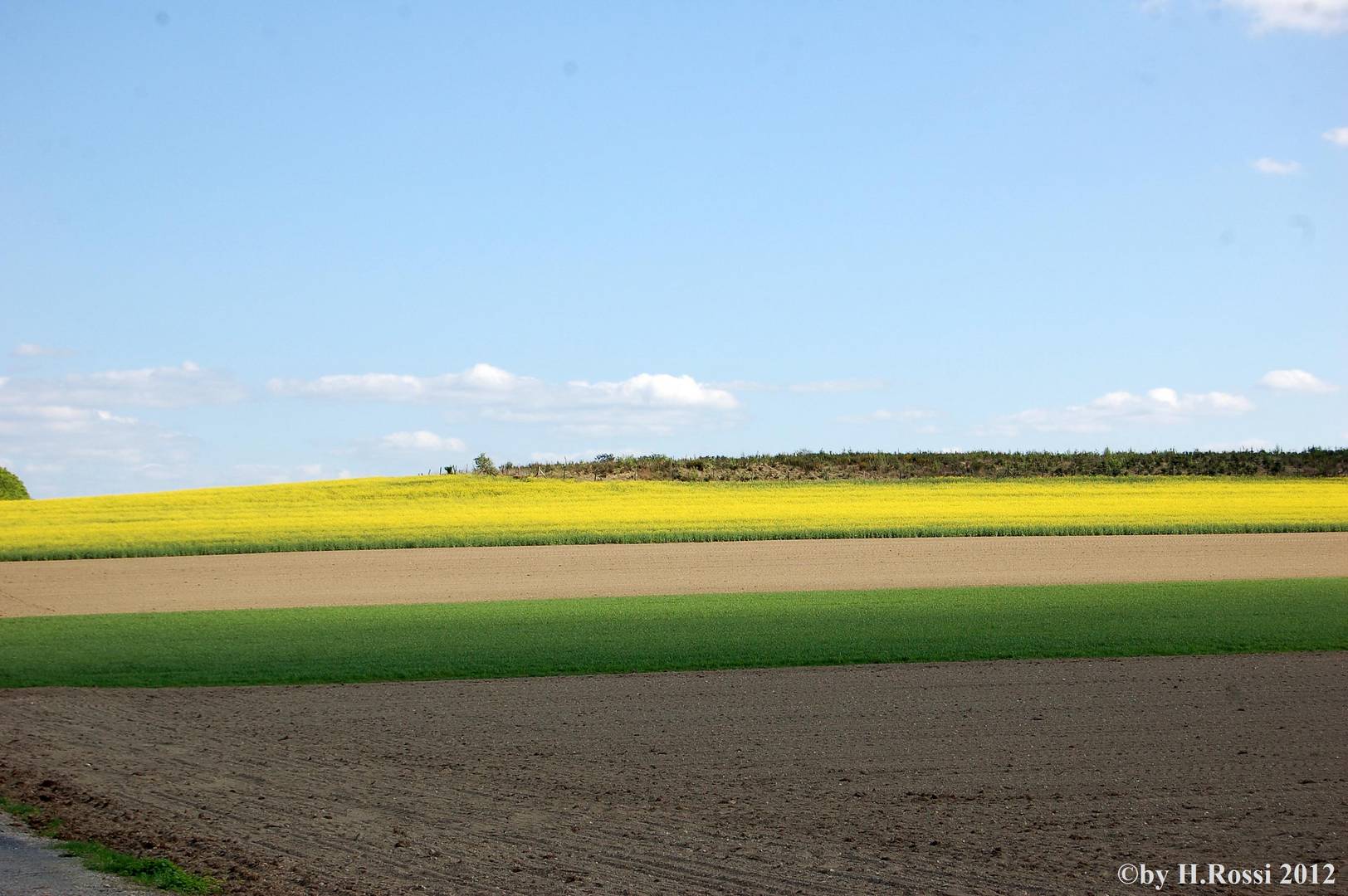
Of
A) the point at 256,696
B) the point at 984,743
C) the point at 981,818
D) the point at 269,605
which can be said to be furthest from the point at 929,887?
the point at 269,605

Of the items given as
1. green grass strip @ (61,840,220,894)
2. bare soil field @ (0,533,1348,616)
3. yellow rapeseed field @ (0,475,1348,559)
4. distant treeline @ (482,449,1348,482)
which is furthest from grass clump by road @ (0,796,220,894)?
distant treeline @ (482,449,1348,482)

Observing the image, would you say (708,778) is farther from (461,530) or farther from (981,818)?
(461,530)

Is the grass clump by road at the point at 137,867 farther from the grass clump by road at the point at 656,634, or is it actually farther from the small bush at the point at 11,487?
the small bush at the point at 11,487

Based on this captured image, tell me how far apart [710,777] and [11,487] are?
73.7m

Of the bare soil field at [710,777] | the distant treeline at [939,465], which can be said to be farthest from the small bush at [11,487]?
the bare soil field at [710,777]

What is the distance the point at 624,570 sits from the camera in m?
30.8

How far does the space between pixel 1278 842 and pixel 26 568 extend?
110 feet

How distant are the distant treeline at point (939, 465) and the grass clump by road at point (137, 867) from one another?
44675 mm

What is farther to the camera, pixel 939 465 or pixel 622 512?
pixel 939 465

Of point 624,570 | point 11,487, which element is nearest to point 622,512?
point 624,570

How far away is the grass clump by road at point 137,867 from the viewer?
9008mm

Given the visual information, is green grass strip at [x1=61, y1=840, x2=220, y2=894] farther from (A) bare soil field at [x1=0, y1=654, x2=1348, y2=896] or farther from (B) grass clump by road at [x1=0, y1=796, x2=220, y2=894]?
(A) bare soil field at [x1=0, y1=654, x2=1348, y2=896]

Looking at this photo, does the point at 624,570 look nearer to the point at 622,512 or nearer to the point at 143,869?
the point at 622,512

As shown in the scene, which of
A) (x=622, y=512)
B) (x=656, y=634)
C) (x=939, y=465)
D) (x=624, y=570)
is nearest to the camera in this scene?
(x=656, y=634)
